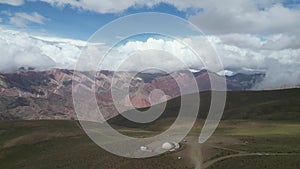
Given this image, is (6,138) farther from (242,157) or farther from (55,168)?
(242,157)

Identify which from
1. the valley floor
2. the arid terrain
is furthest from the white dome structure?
the valley floor

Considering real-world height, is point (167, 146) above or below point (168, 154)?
above

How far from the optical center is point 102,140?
111375mm

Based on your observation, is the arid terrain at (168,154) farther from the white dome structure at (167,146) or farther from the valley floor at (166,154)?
the white dome structure at (167,146)

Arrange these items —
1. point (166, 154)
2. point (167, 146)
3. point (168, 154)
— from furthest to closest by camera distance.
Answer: point (167, 146) < point (166, 154) < point (168, 154)

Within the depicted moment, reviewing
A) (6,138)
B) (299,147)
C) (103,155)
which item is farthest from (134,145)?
(6,138)

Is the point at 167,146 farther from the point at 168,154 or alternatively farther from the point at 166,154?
the point at 168,154

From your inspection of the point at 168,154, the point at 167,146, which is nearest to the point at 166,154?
the point at 168,154

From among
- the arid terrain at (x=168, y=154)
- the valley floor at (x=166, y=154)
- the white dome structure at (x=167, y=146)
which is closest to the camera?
the valley floor at (x=166, y=154)

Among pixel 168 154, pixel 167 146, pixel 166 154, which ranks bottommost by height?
pixel 166 154

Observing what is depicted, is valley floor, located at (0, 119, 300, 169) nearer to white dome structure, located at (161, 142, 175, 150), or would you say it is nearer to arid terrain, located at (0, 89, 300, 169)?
arid terrain, located at (0, 89, 300, 169)

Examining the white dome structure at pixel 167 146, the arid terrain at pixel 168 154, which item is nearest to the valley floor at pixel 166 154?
the arid terrain at pixel 168 154

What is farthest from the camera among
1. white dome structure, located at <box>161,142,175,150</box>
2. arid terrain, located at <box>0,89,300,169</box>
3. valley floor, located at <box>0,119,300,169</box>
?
white dome structure, located at <box>161,142,175,150</box>

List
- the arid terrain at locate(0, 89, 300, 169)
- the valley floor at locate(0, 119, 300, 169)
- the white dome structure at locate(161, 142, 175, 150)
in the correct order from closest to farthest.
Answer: the valley floor at locate(0, 119, 300, 169)
the arid terrain at locate(0, 89, 300, 169)
the white dome structure at locate(161, 142, 175, 150)
